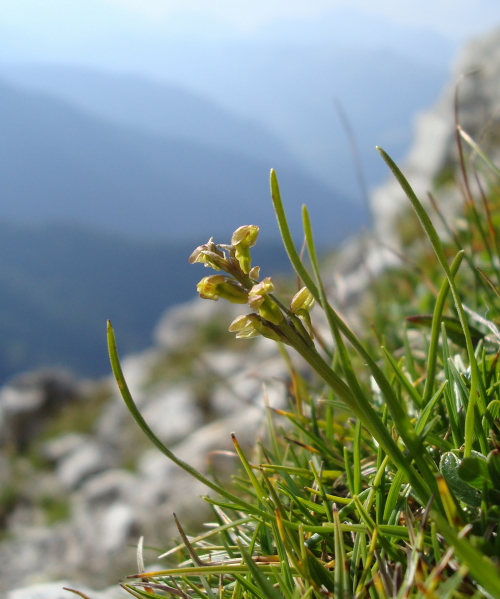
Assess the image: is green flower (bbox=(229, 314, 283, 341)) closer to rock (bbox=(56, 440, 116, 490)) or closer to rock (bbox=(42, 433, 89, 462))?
rock (bbox=(56, 440, 116, 490))

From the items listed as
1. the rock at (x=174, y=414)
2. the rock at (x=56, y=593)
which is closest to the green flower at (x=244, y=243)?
the rock at (x=56, y=593)

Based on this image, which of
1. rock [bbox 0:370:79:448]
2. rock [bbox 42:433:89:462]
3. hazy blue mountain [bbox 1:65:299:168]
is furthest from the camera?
hazy blue mountain [bbox 1:65:299:168]

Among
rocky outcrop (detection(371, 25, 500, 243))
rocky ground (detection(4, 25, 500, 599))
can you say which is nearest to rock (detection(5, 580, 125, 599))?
rocky ground (detection(4, 25, 500, 599))

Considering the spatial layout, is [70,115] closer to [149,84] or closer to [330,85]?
[149,84]

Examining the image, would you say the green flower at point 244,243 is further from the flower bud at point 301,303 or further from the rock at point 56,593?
the rock at point 56,593

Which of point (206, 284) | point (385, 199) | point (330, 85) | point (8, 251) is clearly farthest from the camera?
point (330, 85)

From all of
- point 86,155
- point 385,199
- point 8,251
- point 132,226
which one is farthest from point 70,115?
point 385,199

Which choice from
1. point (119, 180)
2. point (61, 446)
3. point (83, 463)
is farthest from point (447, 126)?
point (119, 180)
